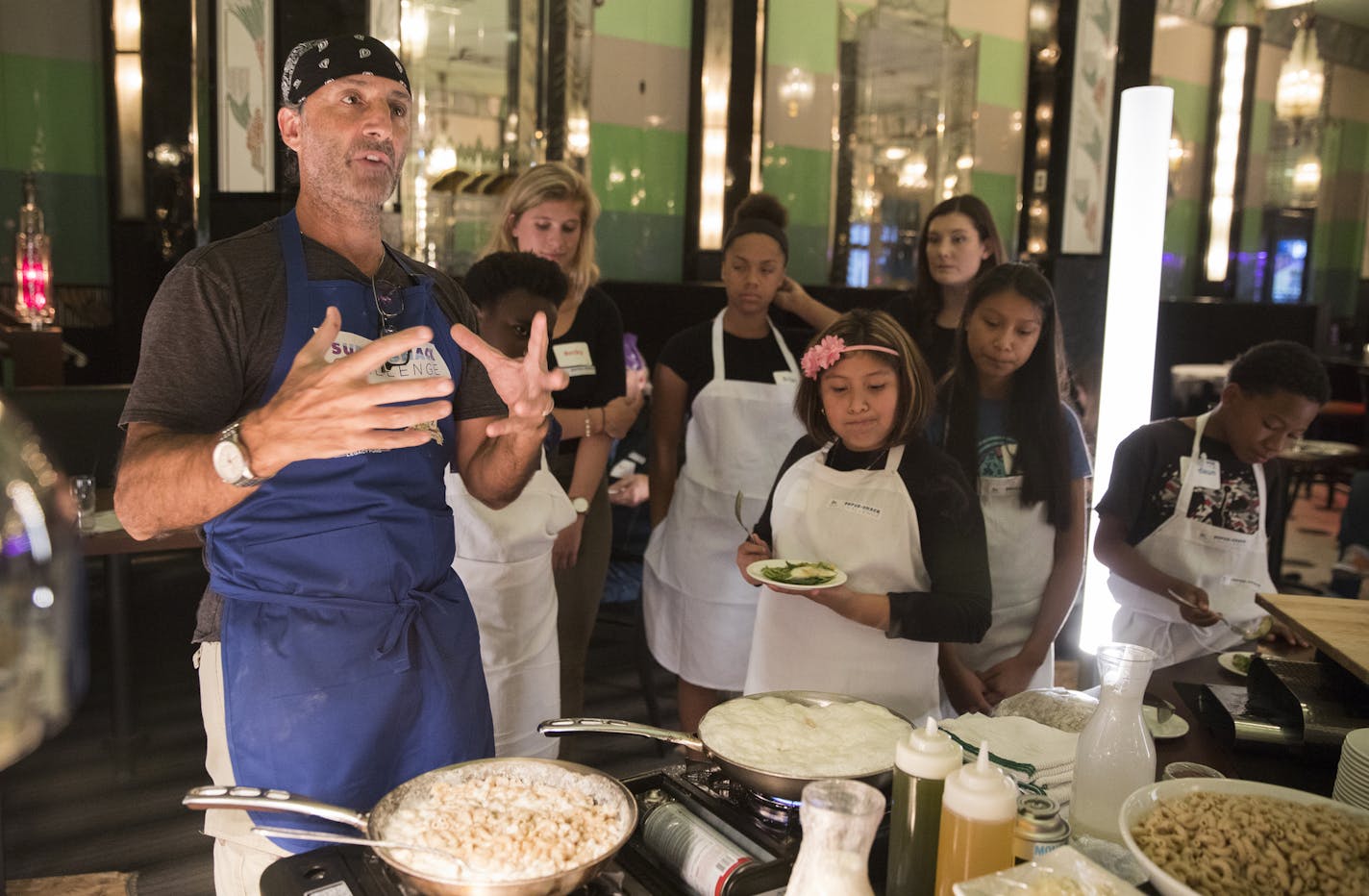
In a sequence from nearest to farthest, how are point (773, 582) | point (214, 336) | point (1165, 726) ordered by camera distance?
point (214, 336)
point (1165, 726)
point (773, 582)

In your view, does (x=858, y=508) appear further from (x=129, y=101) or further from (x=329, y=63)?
(x=129, y=101)

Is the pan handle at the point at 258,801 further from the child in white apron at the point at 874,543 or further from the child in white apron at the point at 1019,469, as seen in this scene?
the child in white apron at the point at 1019,469

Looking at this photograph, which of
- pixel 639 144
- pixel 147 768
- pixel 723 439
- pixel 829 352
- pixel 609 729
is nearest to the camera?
pixel 609 729

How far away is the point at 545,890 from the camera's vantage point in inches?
41.4

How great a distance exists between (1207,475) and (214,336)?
7.04ft

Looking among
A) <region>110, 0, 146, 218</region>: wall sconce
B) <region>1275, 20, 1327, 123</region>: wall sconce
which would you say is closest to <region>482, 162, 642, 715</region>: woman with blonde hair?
<region>110, 0, 146, 218</region>: wall sconce

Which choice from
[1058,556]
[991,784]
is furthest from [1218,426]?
[991,784]

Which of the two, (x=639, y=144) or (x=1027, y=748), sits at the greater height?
(x=639, y=144)

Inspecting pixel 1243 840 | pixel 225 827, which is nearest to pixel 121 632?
pixel 225 827

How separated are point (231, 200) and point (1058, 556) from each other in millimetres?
4008

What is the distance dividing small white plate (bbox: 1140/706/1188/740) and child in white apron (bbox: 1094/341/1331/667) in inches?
25.5

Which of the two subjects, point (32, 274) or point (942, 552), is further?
point (32, 274)

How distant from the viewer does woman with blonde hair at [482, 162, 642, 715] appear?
2.97 meters

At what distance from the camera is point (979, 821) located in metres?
1.06
